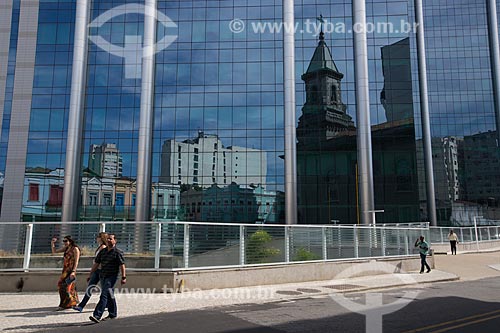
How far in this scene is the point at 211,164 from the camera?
3438 cm

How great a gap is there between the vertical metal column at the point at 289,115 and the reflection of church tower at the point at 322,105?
1123mm

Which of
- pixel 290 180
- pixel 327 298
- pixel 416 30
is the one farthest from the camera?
pixel 416 30

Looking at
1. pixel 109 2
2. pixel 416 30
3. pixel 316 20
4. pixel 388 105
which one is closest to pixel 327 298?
pixel 388 105

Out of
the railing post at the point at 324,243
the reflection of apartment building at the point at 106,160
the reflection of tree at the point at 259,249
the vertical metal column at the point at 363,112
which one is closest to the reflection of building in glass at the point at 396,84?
the vertical metal column at the point at 363,112

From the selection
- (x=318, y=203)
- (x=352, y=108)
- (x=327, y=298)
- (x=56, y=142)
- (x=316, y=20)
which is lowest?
(x=327, y=298)

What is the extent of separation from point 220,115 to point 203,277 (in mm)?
24755

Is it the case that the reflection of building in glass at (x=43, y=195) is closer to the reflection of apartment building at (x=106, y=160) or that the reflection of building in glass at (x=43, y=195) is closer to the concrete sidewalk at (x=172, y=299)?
the reflection of apartment building at (x=106, y=160)

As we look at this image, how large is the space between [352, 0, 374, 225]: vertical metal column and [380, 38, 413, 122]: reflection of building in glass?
2.07 metres

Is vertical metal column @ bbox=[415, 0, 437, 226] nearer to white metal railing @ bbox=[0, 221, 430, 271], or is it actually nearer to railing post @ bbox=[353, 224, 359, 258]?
railing post @ bbox=[353, 224, 359, 258]

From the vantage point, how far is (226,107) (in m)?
35.1

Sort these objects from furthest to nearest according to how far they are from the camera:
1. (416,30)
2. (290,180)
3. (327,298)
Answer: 1. (416,30)
2. (290,180)
3. (327,298)

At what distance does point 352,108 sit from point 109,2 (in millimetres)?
24337

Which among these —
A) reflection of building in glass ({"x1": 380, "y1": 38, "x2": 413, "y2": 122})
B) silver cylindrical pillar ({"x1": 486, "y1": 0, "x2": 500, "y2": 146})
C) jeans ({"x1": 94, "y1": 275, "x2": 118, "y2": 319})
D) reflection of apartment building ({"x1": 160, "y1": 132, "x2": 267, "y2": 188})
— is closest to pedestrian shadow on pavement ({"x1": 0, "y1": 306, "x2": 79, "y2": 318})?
jeans ({"x1": 94, "y1": 275, "x2": 118, "y2": 319})

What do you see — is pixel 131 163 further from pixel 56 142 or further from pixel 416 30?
pixel 416 30
